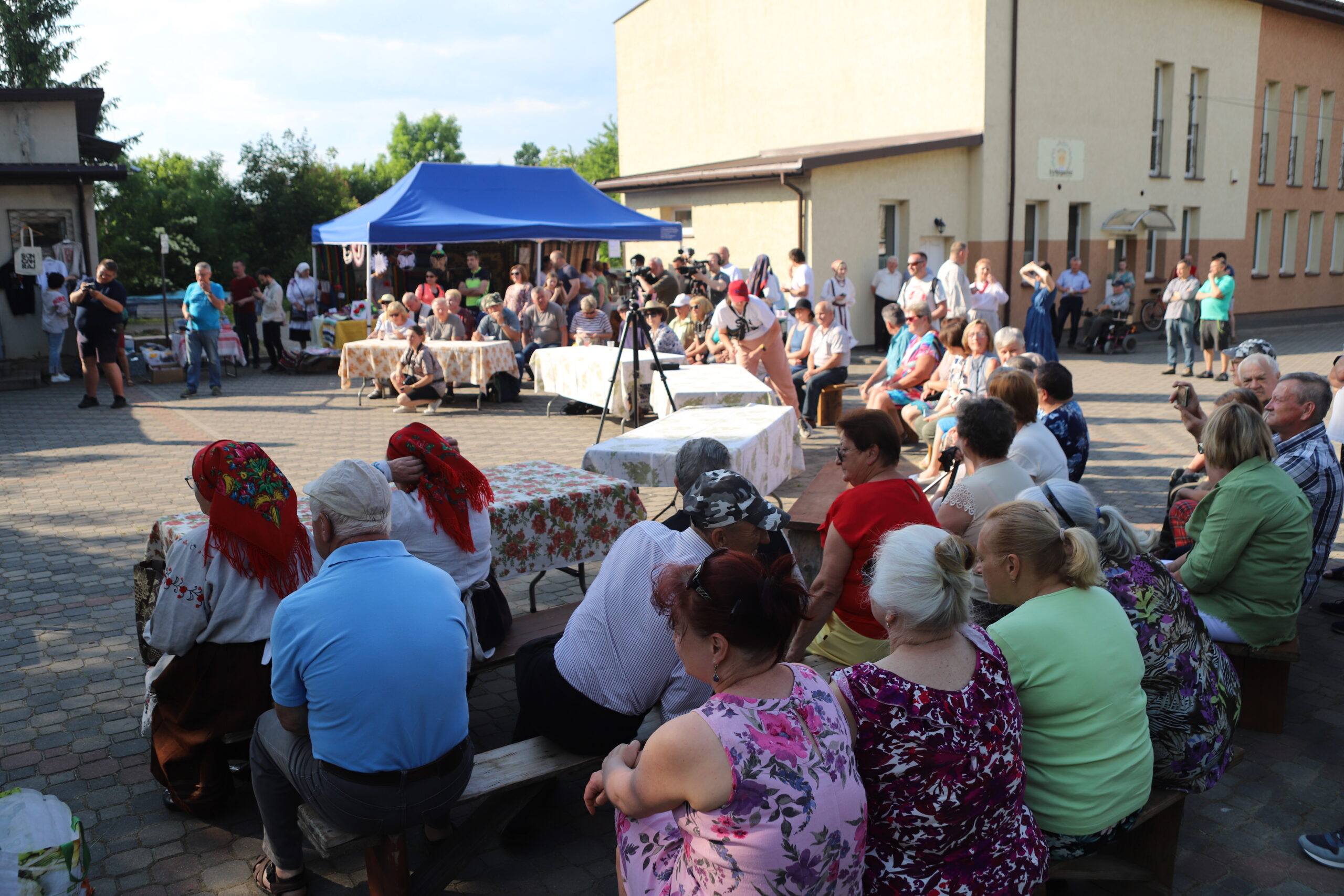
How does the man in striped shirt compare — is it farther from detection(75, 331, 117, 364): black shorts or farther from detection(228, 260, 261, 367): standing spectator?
detection(228, 260, 261, 367): standing spectator

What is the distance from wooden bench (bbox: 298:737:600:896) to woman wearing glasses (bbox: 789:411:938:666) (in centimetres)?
99

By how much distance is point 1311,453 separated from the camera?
4434 millimetres

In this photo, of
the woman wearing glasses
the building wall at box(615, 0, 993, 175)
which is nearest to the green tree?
the building wall at box(615, 0, 993, 175)

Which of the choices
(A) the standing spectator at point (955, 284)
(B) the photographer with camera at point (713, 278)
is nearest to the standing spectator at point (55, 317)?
(B) the photographer with camera at point (713, 278)

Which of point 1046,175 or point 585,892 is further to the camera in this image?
point 1046,175

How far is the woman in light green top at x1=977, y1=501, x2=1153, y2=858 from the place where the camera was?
8.25 feet

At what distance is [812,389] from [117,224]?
83.6 ft

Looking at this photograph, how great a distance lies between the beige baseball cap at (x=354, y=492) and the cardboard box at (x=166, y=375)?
13.9 meters

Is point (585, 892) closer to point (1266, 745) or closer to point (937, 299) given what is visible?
point (1266, 745)

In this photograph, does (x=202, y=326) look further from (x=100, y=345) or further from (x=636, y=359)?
(x=636, y=359)

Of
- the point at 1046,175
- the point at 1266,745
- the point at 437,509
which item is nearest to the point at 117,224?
the point at 1046,175

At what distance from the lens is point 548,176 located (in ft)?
56.4

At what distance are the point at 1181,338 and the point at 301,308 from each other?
1401 cm

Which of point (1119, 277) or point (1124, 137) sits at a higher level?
point (1124, 137)
